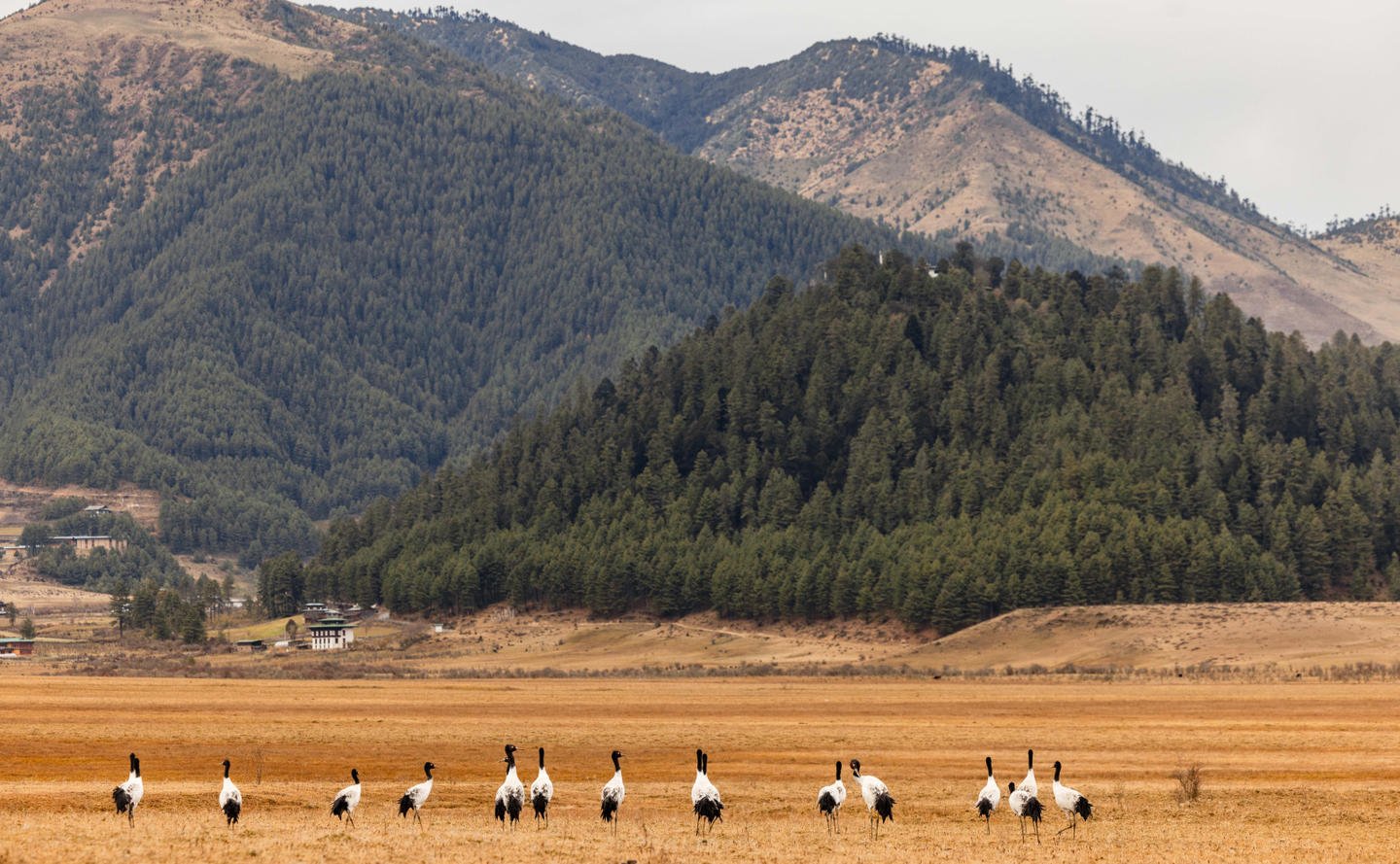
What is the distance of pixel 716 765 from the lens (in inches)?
3056

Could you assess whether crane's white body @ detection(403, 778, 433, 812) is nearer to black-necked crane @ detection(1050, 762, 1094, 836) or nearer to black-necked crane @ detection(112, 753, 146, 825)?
black-necked crane @ detection(112, 753, 146, 825)

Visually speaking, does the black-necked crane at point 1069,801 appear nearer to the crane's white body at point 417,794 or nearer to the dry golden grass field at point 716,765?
the dry golden grass field at point 716,765

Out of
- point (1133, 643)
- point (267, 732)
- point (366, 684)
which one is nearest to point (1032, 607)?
point (1133, 643)

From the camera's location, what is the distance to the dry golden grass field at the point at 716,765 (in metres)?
52.0

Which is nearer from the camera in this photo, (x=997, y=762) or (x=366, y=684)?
(x=997, y=762)

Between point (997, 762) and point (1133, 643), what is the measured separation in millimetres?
79822

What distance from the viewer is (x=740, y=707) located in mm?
112125

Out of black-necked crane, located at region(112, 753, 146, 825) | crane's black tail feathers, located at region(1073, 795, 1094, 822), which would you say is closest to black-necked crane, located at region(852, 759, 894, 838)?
crane's black tail feathers, located at region(1073, 795, 1094, 822)

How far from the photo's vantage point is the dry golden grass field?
52031 millimetres

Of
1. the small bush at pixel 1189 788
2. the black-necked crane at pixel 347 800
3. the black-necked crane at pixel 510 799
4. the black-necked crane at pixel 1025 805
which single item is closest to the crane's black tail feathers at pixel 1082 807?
the black-necked crane at pixel 1025 805

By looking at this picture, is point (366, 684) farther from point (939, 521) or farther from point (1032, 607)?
point (939, 521)

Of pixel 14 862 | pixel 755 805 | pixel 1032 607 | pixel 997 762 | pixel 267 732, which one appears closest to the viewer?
pixel 14 862

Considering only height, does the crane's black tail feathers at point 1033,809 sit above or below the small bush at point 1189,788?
above

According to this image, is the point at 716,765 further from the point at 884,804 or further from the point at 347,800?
the point at 347,800
